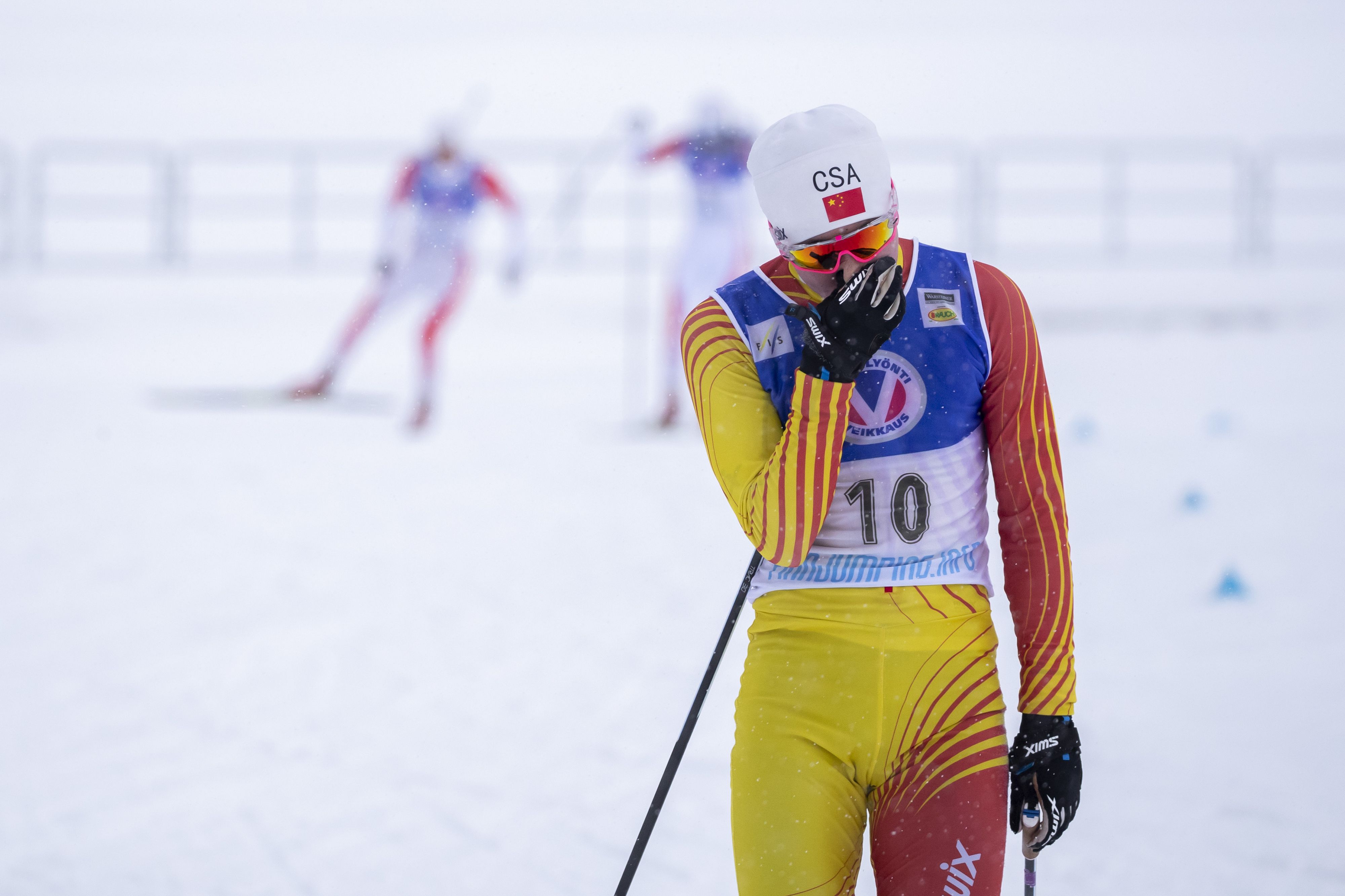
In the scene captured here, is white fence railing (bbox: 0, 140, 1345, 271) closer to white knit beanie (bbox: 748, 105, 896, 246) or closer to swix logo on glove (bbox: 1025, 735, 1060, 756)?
white knit beanie (bbox: 748, 105, 896, 246)

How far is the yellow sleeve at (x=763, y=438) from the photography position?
1.63 m

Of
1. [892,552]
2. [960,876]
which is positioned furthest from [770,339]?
[960,876]

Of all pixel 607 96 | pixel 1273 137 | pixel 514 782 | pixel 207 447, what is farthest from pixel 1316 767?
pixel 607 96

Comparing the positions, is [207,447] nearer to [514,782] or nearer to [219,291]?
[514,782]

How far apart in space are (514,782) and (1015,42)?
31838 millimetres

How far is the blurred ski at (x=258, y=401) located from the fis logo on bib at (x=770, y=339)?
8245 millimetres

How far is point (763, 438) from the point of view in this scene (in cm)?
174

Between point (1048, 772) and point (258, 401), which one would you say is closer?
point (1048, 772)

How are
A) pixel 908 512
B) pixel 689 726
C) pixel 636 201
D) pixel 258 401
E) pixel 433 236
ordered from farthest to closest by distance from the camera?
pixel 636 201 → pixel 258 401 → pixel 433 236 → pixel 689 726 → pixel 908 512

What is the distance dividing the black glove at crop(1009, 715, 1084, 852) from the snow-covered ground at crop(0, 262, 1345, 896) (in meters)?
1.60

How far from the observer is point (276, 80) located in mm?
30938

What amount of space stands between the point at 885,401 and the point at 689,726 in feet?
2.07

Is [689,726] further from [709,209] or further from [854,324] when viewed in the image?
[709,209]

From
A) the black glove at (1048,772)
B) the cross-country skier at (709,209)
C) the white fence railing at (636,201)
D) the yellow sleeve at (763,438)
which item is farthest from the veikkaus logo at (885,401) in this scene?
the white fence railing at (636,201)
